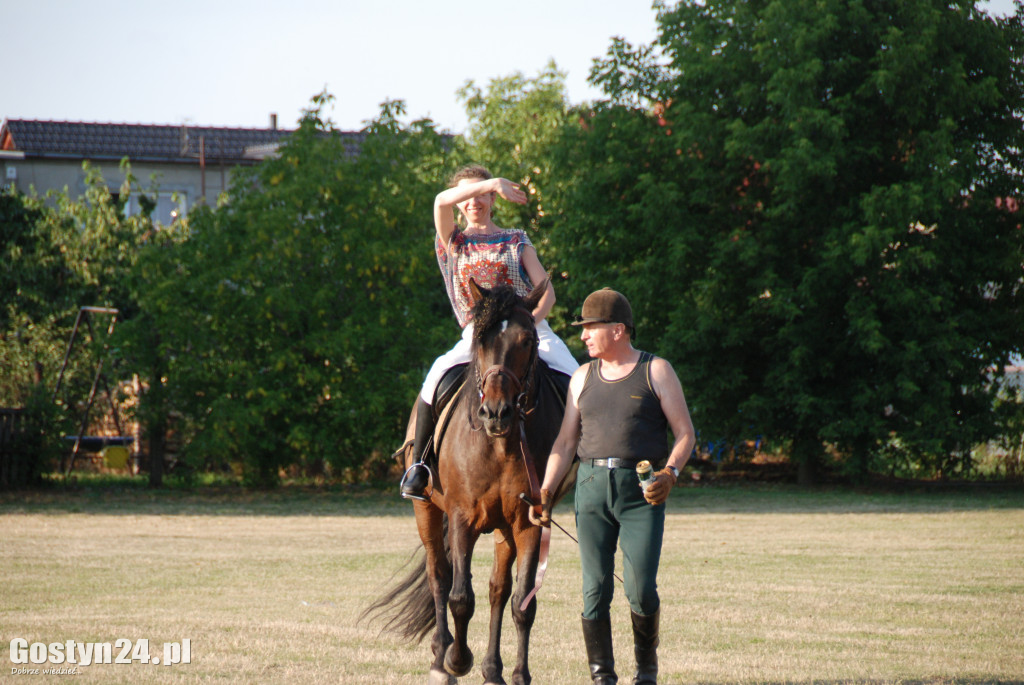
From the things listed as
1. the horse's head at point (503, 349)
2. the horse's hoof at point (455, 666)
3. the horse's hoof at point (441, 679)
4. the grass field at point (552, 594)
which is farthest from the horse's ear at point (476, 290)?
the grass field at point (552, 594)

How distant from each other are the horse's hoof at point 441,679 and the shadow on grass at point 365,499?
11644mm

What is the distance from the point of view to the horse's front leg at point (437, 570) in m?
6.36

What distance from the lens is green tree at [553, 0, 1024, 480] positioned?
2223cm

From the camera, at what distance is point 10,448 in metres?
20.8

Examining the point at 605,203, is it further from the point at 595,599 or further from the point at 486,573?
the point at 595,599

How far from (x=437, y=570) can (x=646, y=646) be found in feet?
6.09

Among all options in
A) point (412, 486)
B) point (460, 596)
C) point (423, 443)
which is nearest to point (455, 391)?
point (423, 443)

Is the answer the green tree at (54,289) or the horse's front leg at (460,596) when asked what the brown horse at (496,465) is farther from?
the green tree at (54,289)

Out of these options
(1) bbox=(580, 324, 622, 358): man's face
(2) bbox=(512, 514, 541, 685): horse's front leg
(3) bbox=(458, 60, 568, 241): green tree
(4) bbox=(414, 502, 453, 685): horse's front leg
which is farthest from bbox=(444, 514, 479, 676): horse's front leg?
(3) bbox=(458, 60, 568, 241): green tree

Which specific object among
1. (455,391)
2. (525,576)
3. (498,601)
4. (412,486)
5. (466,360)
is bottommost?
(498,601)

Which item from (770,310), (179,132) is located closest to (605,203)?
(770,310)

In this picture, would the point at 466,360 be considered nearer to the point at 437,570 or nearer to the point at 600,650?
the point at 437,570

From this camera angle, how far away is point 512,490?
20.0 ft

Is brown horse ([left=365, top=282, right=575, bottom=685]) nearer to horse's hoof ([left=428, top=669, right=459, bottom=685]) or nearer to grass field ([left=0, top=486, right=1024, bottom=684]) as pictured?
horse's hoof ([left=428, top=669, right=459, bottom=685])
